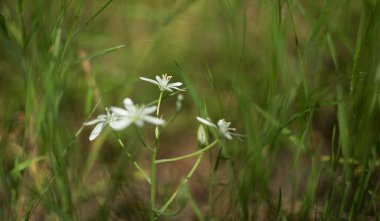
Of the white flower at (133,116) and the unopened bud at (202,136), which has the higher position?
the white flower at (133,116)

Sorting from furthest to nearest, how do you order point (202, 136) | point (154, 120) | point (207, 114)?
point (207, 114)
point (202, 136)
point (154, 120)

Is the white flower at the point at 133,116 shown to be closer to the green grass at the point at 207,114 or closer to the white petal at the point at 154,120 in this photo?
the white petal at the point at 154,120

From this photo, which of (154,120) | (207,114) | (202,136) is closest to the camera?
(154,120)

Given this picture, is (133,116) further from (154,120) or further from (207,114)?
(207,114)

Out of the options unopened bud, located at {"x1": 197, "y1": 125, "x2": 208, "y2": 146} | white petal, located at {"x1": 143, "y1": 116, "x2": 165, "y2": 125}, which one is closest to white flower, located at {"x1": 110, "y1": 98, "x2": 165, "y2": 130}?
white petal, located at {"x1": 143, "y1": 116, "x2": 165, "y2": 125}

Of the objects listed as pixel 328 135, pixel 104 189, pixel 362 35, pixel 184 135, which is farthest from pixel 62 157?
pixel 328 135

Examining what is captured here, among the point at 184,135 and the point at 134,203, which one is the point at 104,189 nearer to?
the point at 134,203

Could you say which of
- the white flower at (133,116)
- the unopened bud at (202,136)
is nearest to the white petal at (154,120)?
the white flower at (133,116)

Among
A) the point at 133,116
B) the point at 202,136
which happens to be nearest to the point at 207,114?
the point at 202,136

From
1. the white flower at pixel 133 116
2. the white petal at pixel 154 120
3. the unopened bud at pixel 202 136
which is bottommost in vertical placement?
the unopened bud at pixel 202 136
